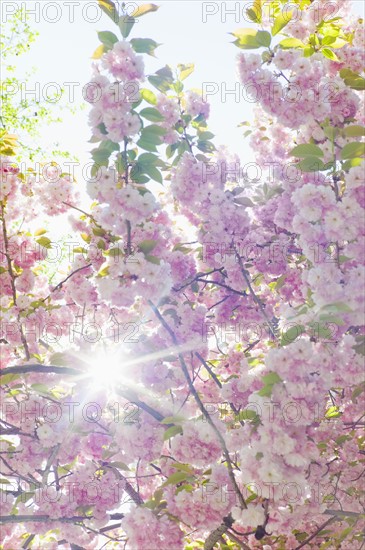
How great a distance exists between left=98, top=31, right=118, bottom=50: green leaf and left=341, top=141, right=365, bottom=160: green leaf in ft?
4.15

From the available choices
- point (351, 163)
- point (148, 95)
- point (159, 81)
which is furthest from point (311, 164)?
point (159, 81)

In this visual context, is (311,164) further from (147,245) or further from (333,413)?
(333,413)

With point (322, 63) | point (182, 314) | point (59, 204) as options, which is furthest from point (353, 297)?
point (59, 204)

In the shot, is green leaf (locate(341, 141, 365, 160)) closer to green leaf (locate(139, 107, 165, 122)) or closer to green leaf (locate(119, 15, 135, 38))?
green leaf (locate(139, 107, 165, 122))

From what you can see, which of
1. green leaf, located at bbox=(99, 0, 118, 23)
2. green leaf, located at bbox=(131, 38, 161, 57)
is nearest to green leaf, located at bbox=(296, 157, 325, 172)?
green leaf, located at bbox=(131, 38, 161, 57)

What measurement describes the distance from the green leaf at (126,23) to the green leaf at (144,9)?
40 mm

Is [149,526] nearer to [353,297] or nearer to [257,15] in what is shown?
[353,297]

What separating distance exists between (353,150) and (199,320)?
1441 mm

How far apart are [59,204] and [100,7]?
5.03ft

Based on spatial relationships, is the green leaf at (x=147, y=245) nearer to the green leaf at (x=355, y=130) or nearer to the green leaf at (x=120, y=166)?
the green leaf at (x=120, y=166)

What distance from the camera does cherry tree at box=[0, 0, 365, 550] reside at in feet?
7.63

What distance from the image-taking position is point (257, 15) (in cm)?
305

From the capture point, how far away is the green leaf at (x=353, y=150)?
2308mm

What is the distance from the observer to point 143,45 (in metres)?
2.75
